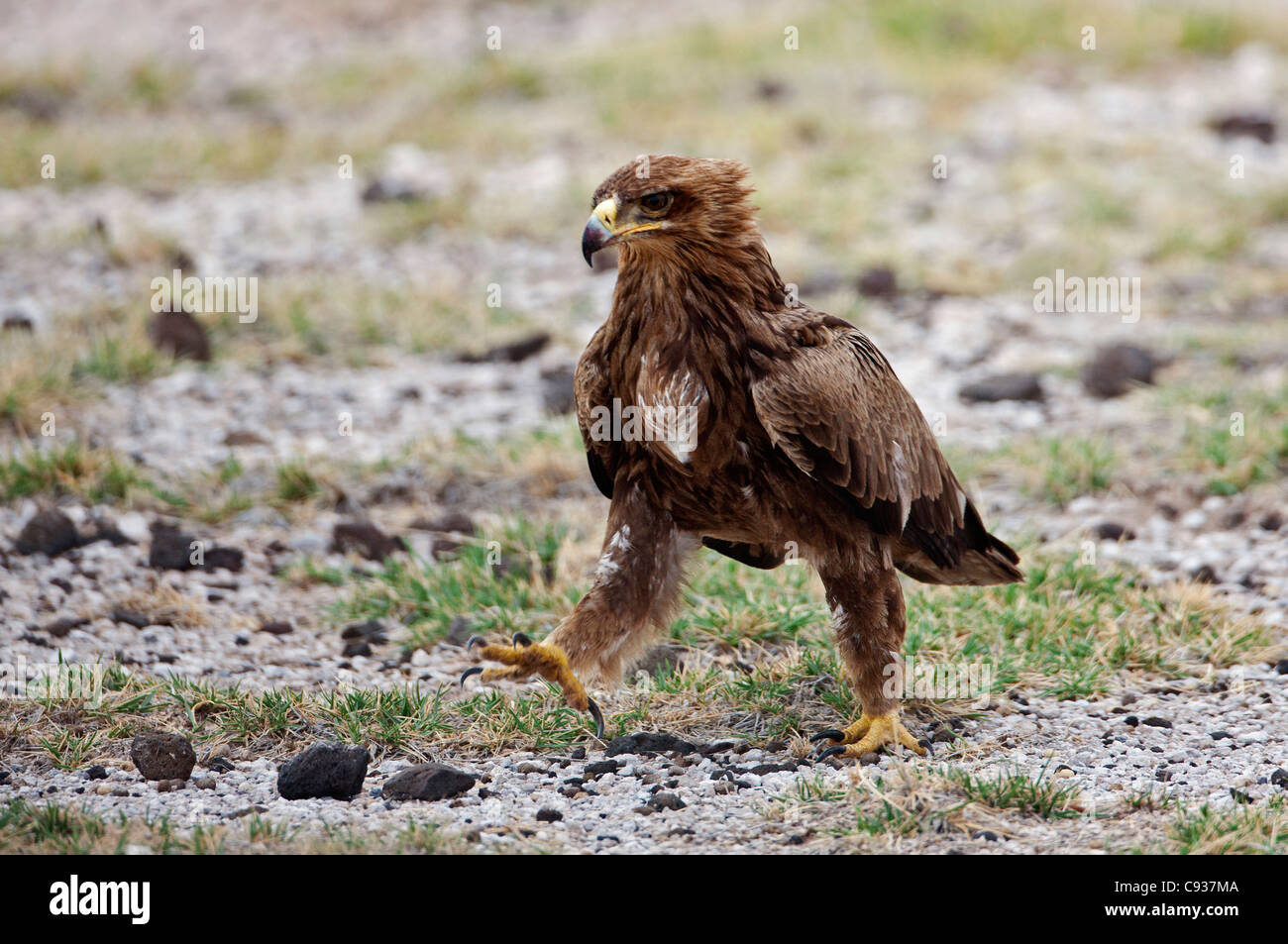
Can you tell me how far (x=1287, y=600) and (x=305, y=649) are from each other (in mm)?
3638

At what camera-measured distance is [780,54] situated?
13.6 meters

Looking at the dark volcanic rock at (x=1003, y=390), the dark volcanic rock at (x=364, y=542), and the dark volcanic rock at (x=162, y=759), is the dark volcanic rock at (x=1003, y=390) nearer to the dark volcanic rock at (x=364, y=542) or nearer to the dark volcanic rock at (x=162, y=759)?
the dark volcanic rock at (x=364, y=542)

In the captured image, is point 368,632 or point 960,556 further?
point 368,632

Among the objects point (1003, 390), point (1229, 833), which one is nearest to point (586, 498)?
point (1003, 390)

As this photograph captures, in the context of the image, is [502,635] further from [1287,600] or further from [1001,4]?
[1001,4]

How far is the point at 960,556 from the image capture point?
468 cm

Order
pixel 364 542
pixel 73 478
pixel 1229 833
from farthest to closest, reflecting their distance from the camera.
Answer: pixel 73 478
pixel 364 542
pixel 1229 833

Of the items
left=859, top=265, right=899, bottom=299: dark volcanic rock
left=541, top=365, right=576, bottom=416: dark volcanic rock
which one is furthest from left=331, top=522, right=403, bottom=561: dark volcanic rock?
left=859, top=265, right=899, bottom=299: dark volcanic rock

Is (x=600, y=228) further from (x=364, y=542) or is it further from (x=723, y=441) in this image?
(x=364, y=542)

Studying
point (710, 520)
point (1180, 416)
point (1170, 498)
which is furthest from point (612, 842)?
point (1180, 416)

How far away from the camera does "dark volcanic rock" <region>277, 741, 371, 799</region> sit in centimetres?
409

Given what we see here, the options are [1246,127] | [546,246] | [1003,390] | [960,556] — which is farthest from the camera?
[1246,127]

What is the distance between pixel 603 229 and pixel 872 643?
4.62ft
